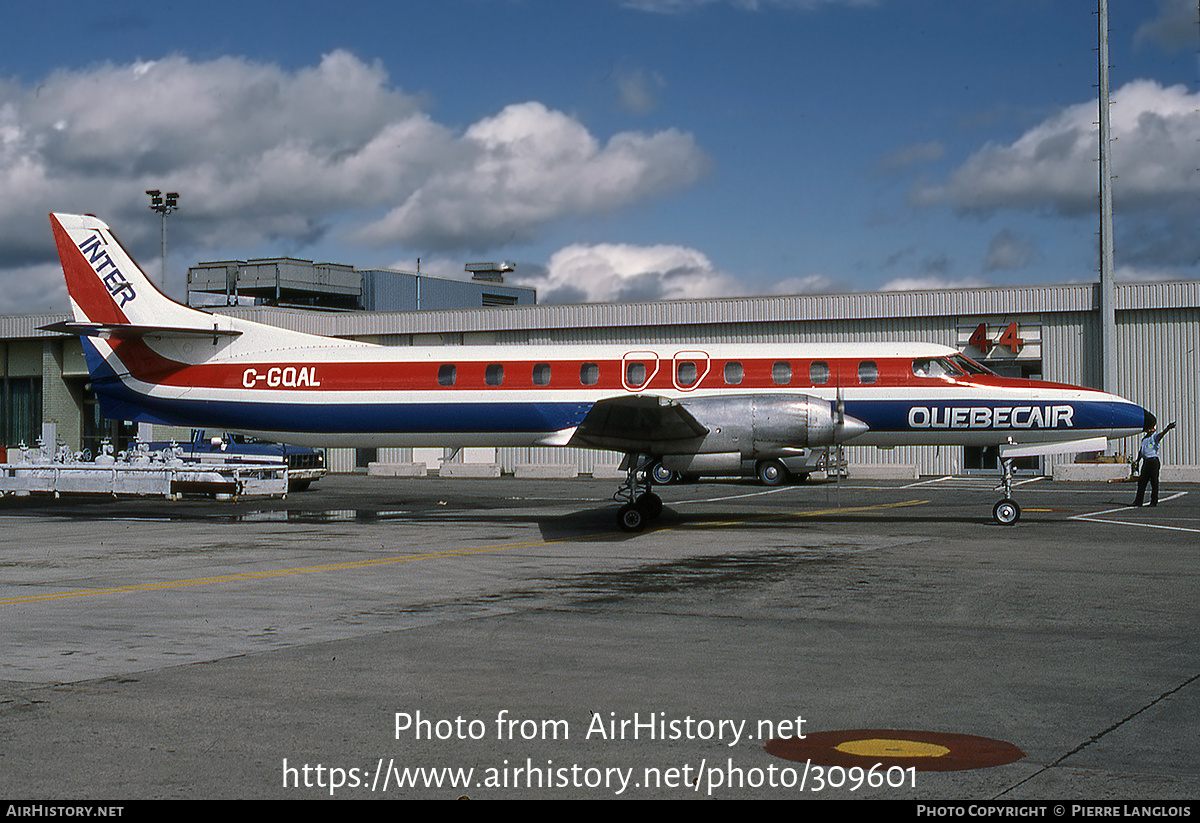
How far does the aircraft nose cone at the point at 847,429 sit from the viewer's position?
19547mm

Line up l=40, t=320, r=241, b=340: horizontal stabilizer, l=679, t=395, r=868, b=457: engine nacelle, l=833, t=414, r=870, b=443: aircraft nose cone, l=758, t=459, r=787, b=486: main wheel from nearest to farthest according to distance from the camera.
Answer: l=679, t=395, r=868, b=457: engine nacelle, l=833, t=414, r=870, b=443: aircraft nose cone, l=40, t=320, r=241, b=340: horizontal stabilizer, l=758, t=459, r=787, b=486: main wheel

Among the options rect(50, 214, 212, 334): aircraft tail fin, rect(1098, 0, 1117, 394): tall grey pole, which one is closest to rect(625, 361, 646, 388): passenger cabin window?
rect(50, 214, 212, 334): aircraft tail fin

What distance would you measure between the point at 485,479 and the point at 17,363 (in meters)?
29.2

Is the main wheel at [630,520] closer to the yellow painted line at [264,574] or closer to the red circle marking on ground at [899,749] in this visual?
the yellow painted line at [264,574]

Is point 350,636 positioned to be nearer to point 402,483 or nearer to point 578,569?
point 578,569

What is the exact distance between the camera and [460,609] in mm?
11164

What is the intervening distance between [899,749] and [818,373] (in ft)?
53.1

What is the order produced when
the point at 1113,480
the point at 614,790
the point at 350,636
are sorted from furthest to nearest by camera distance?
the point at 1113,480, the point at 350,636, the point at 614,790

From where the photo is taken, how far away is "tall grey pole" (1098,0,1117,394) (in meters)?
38.6

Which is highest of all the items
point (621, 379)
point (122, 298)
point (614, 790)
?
point (122, 298)

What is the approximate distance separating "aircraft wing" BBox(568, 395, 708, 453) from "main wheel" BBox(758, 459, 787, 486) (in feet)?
51.4

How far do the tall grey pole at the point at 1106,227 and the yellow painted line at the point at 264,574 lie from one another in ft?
93.7

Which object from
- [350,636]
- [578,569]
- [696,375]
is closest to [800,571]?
[578,569]

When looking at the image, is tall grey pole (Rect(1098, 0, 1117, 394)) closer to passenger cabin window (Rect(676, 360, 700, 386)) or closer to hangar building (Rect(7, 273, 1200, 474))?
hangar building (Rect(7, 273, 1200, 474))
